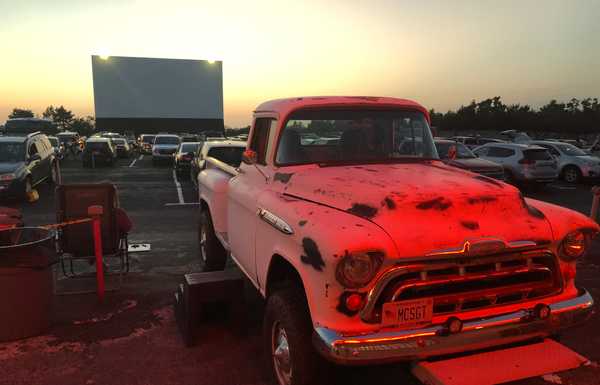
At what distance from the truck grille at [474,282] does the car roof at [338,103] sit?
6.61 feet

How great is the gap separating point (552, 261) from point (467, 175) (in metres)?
0.97

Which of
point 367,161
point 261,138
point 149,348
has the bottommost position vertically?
point 149,348

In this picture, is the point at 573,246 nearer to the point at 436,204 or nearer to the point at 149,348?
the point at 436,204

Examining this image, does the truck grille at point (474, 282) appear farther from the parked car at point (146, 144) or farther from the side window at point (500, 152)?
the parked car at point (146, 144)

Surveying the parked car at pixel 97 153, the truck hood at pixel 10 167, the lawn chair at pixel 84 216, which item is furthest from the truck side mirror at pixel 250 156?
the parked car at pixel 97 153

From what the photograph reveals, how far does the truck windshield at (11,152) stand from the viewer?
13508mm

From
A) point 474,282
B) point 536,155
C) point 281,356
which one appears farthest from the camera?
point 536,155

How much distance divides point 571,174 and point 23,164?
1926 centimetres

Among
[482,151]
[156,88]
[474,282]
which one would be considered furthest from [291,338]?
[156,88]

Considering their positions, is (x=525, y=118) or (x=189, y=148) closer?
(x=189, y=148)

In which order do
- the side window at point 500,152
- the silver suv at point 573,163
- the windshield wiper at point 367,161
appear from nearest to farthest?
the windshield wiper at point 367,161 < the side window at point 500,152 < the silver suv at point 573,163

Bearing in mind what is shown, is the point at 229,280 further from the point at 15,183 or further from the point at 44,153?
the point at 44,153

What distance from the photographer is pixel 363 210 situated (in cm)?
301

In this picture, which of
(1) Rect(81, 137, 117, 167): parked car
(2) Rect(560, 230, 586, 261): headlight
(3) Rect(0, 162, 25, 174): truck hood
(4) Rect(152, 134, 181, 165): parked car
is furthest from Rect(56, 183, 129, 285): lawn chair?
(1) Rect(81, 137, 117, 167): parked car
